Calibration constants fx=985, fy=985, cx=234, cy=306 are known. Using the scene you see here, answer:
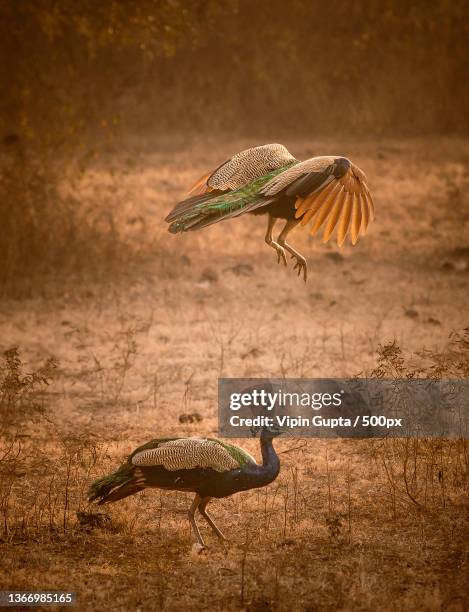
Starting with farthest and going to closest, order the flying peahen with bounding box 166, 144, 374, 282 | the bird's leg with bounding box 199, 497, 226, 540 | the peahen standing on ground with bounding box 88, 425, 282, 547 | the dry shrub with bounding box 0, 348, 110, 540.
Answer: the dry shrub with bounding box 0, 348, 110, 540 → the bird's leg with bounding box 199, 497, 226, 540 → the peahen standing on ground with bounding box 88, 425, 282, 547 → the flying peahen with bounding box 166, 144, 374, 282

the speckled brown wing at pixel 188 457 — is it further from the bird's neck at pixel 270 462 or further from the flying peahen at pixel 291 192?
the flying peahen at pixel 291 192

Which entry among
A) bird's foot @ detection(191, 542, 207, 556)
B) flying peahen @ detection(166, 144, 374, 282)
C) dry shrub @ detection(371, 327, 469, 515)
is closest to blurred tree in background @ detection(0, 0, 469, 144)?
dry shrub @ detection(371, 327, 469, 515)

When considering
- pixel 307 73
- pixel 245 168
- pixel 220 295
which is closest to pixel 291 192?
pixel 245 168

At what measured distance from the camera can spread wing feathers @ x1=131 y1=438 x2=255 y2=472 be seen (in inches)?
186

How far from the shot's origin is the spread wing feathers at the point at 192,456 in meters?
4.73

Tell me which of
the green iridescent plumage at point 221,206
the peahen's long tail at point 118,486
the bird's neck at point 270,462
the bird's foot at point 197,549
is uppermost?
the green iridescent plumage at point 221,206

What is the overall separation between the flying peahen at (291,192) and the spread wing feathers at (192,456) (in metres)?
0.96

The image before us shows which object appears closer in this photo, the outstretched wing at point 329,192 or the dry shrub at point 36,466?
the outstretched wing at point 329,192

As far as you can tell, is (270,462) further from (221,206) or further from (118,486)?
(221,206)

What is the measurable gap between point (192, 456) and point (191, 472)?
0.08 meters

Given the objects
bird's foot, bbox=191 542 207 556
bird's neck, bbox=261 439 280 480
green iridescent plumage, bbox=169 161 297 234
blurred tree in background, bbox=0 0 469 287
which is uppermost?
blurred tree in background, bbox=0 0 469 287

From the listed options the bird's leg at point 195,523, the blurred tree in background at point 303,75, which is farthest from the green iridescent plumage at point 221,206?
the blurred tree in background at point 303,75

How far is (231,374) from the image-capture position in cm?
763

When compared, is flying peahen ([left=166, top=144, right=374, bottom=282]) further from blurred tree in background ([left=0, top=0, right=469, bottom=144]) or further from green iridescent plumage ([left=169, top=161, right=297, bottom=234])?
blurred tree in background ([left=0, top=0, right=469, bottom=144])
